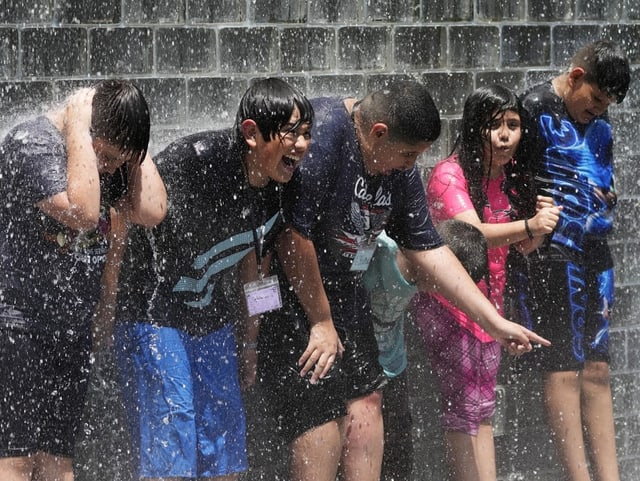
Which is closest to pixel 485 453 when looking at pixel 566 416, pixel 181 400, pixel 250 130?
pixel 566 416

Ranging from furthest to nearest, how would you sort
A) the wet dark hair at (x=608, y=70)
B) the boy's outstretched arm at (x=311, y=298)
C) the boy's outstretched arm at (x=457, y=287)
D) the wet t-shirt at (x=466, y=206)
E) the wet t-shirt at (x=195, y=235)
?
the wet dark hair at (x=608, y=70) < the wet t-shirt at (x=466, y=206) < the boy's outstretched arm at (x=457, y=287) < the boy's outstretched arm at (x=311, y=298) < the wet t-shirt at (x=195, y=235)

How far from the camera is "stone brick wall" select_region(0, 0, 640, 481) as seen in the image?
4.54m

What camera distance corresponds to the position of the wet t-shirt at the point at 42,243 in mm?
3857

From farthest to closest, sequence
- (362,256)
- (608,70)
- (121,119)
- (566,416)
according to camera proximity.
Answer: (566,416)
(608,70)
(362,256)
(121,119)

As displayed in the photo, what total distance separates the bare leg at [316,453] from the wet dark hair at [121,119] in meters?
1.33

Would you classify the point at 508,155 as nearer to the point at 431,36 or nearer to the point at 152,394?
the point at 431,36

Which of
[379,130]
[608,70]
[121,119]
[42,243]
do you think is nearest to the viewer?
[121,119]

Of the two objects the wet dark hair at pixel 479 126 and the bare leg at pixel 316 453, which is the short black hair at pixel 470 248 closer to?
the wet dark hair at pixel 479 126

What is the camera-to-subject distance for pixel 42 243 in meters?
4.00

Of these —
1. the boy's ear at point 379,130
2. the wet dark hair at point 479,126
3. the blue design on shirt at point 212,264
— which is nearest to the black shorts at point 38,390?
the blue design on shirt at point 212,264

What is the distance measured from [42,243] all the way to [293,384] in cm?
112

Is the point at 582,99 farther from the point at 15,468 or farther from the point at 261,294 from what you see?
the point at 15,468

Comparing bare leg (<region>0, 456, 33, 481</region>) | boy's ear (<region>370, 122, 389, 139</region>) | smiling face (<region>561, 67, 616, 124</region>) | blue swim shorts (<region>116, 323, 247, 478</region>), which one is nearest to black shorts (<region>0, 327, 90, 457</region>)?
bare leg (<region>0, 456, 33, 481</region>)

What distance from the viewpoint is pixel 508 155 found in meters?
5.00
